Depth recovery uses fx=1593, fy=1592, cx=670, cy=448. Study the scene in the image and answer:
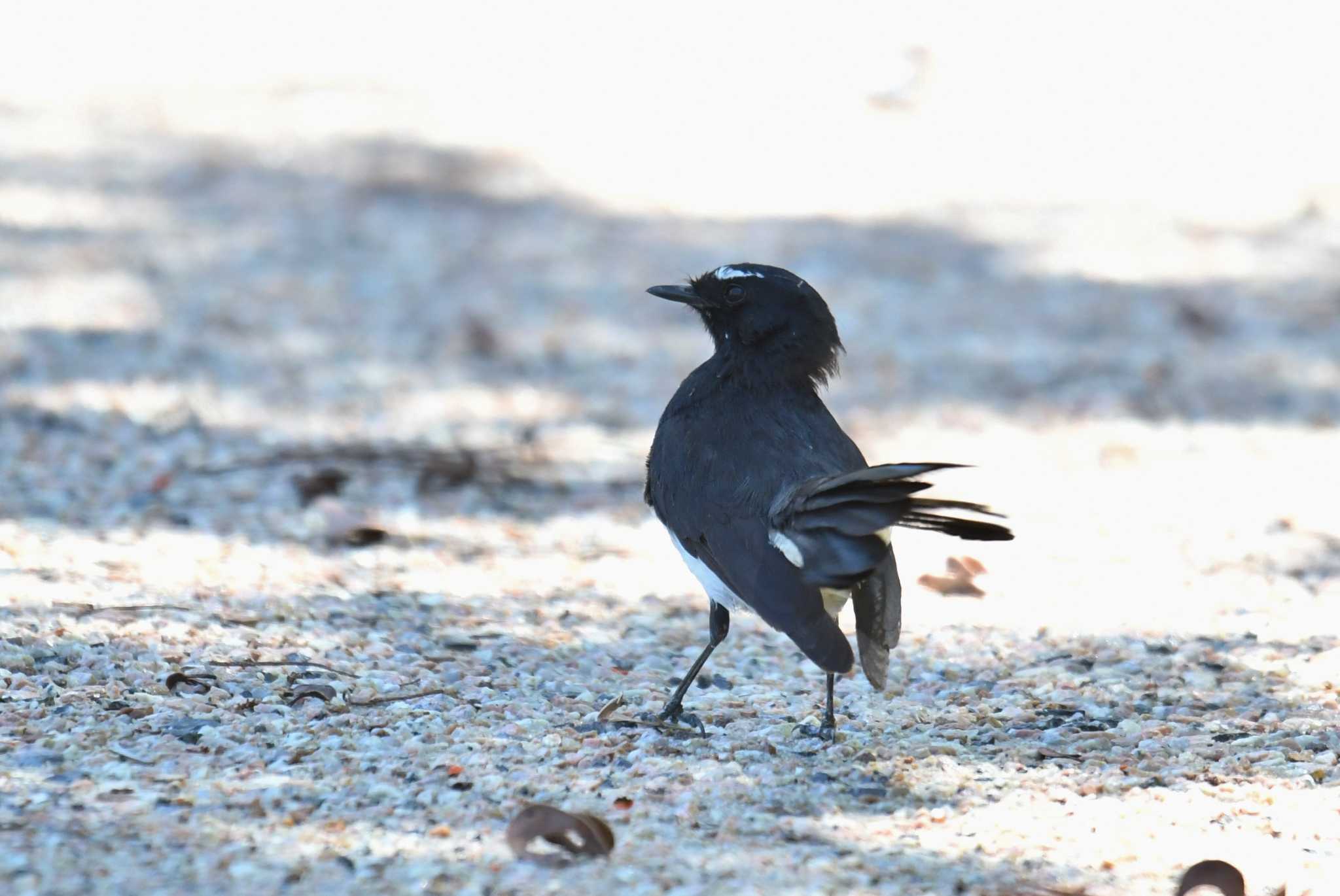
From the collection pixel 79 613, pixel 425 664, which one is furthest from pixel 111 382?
pixel 425 664

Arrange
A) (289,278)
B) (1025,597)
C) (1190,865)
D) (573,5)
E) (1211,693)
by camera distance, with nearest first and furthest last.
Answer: (1190,865) → (1211,693) → (1025,597) → (289,278) → (573,5)

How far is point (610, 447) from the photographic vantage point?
830 centimetres

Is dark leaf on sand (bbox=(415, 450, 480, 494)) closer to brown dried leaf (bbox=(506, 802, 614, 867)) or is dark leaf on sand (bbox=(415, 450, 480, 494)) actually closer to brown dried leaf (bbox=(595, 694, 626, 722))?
brown dried leaf (bbox=(595, 694, 626, 722))

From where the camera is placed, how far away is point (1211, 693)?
16.0 ft

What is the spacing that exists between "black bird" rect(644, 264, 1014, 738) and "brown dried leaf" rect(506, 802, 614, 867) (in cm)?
72

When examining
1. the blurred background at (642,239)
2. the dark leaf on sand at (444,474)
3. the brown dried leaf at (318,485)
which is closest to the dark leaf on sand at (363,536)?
the blurred background at (642,239)

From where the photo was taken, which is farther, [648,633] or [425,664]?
[648,633]

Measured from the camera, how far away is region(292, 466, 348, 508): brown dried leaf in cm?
704

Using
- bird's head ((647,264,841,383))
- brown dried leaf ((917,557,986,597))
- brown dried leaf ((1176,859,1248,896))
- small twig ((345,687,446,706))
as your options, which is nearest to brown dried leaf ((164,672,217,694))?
small twig ((345,687,446,706))

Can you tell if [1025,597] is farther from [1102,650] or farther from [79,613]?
[79,613]

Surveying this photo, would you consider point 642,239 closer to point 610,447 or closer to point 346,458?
point 610,447

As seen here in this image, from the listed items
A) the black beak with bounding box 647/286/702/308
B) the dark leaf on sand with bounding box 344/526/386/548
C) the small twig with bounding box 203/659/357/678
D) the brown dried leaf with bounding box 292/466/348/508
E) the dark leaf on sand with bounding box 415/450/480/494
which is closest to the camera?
the small twig with bounding box 203/659/357/678

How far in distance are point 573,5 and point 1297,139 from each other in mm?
5904

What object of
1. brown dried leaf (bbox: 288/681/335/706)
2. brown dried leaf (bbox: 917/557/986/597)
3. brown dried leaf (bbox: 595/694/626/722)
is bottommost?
brown dried leaf (bbox: 288/681/335/706)
